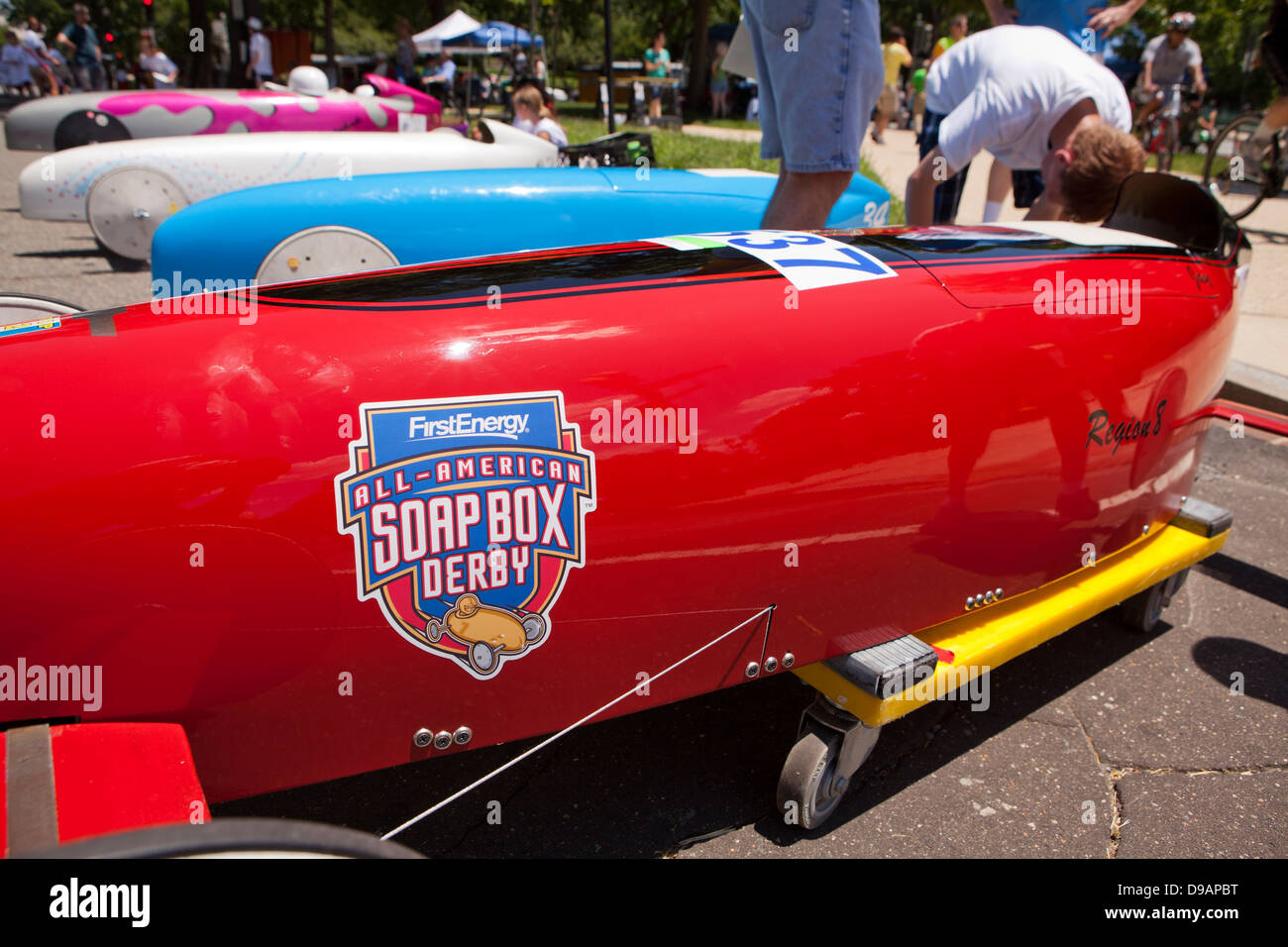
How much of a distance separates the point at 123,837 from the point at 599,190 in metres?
3.40

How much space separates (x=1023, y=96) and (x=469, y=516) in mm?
2935

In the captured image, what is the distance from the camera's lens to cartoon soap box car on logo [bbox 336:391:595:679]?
1.37 m

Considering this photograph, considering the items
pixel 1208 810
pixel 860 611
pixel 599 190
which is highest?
pixel 599 190

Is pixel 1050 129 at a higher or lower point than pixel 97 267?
higher

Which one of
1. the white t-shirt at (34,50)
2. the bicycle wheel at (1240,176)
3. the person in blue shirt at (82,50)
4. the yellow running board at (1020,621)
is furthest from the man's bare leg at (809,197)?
the white t-shirt at (34,50)

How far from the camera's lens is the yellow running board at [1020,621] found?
6.06 feet

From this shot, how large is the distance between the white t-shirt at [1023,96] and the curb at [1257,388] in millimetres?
1620

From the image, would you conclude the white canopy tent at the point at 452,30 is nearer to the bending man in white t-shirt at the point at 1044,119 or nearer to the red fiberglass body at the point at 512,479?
the bending man in white t-shirt at the point at 1044,119

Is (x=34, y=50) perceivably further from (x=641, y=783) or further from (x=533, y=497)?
(x=533, y=497)
